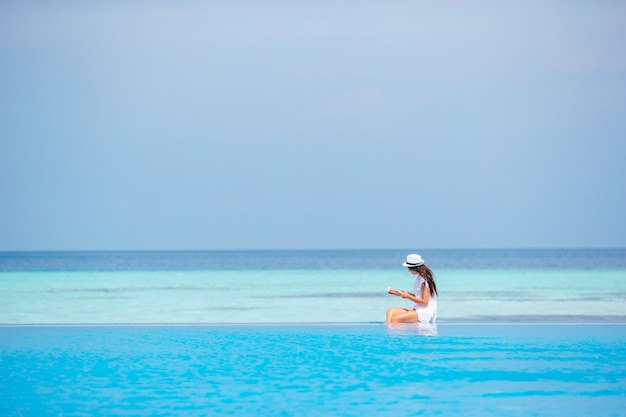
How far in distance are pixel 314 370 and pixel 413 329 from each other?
240 cm

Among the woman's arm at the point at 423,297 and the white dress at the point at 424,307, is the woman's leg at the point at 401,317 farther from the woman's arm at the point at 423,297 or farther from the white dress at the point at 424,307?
the woman's arm at the point at 423,297

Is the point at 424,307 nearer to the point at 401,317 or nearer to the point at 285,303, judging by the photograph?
the point at 401,317

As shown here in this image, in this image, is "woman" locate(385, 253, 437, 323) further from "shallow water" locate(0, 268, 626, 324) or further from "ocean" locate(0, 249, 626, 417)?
"shallow water" locate(0, 268, 626, 324)

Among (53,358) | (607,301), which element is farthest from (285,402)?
(607,301)

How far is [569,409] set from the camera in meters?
4.97

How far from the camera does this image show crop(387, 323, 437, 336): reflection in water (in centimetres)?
834

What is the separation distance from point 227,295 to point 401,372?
1570 centimetres

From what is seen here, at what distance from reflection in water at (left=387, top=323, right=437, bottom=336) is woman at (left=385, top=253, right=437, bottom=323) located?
0.06 m

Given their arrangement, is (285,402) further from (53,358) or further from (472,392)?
(53,358)

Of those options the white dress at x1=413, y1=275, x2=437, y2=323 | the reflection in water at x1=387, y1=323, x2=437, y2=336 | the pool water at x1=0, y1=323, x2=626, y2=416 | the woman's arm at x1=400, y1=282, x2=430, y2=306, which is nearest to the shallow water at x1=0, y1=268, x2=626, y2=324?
the reflection in water at x1=387, y1=323, x2=437, y2=336

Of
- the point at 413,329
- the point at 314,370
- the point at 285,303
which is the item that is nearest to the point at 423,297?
the point at 413,329

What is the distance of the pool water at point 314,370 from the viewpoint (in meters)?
5.08

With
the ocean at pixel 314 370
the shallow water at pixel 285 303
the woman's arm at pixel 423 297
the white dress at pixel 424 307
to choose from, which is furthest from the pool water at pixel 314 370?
the shallow water at pixel 285 303

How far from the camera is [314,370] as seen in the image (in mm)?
6402
